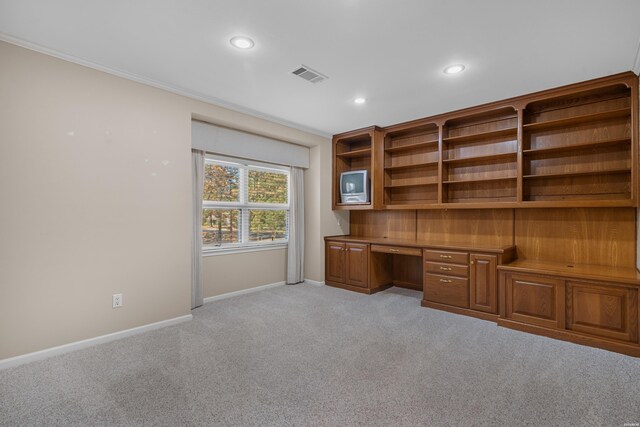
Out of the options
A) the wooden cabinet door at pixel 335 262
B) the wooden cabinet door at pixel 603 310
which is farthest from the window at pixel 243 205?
the wooden cabinet door at pixel 603 310

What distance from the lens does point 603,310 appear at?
2.68 metres

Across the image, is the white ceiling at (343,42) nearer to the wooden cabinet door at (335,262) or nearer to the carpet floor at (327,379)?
the wooden cabinet door at (335,262)

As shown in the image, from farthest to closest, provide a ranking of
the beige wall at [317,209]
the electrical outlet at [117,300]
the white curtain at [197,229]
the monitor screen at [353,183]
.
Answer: the beige wall at [317,209] → the monitor screen at [353,183] → the white curtain at [197,229] → the electrical outlet at [117,300]

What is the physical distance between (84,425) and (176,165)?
2.25 meters

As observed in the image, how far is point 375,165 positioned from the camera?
4566mm

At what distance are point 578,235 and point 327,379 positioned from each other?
10.1ft

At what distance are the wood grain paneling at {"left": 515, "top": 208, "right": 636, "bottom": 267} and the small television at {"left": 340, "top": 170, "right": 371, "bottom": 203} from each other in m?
1.92

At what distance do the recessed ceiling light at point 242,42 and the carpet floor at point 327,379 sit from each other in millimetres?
2394

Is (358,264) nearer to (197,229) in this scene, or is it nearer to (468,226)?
(468,226)

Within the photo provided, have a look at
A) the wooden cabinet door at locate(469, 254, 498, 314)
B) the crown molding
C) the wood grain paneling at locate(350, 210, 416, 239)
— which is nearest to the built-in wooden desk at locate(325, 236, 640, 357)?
the wooden cabinet door at locate(469, 254, 498, 314)

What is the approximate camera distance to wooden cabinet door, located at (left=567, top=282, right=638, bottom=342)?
257 cm

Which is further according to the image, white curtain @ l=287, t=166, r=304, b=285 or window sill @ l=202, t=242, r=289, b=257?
white curtain @ l=287, t=166, r=304, b=285

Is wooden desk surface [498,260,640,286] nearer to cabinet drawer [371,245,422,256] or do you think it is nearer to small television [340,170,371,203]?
cabinet drawer [371,245,422,256]

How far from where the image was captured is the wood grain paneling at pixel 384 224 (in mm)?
4715
